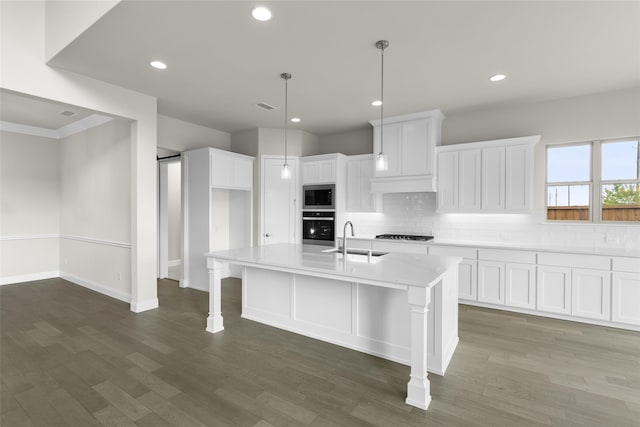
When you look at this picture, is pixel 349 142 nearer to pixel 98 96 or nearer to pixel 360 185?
pixel 360 185

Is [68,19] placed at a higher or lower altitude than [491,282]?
higher

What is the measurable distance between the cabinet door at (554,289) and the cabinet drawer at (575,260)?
7 cm

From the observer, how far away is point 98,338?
3.23 m

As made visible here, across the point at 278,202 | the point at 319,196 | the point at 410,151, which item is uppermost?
the point at 410,151

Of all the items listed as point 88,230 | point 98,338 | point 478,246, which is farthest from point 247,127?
point 478,246

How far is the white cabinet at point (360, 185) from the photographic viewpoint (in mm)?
5379

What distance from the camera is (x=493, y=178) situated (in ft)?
14.2

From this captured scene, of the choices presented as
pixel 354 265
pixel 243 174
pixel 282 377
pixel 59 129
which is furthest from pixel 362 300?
pixel 59 129

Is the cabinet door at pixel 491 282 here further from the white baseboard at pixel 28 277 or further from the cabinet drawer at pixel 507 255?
the white baseboard at pixel 28 277

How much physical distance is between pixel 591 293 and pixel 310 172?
14.2 ft

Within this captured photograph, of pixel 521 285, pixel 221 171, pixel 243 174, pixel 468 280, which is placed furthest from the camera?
pixel 243 174

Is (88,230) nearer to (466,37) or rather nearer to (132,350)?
(132,350)

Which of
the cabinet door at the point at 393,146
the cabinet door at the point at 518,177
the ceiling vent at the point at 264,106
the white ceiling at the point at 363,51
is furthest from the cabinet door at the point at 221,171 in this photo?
the cabinet door at the point at 518,177

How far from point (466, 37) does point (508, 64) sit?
83 centimetres
